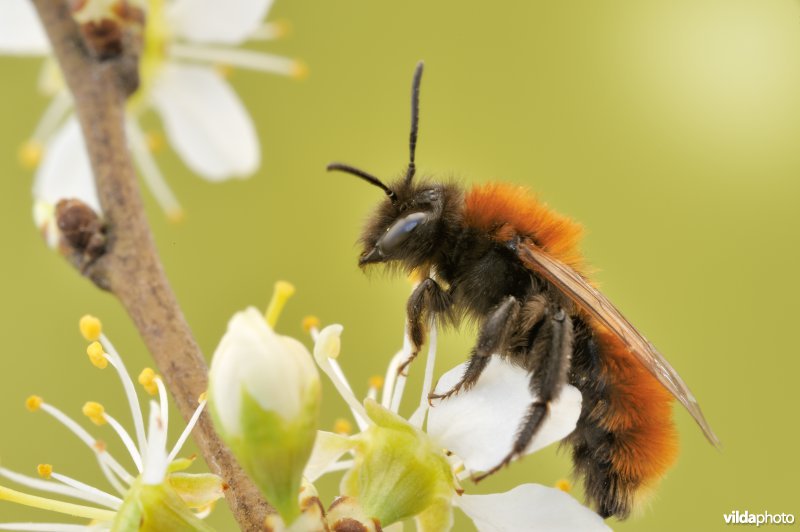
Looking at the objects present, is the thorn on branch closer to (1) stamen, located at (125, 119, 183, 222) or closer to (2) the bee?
(2) the bee

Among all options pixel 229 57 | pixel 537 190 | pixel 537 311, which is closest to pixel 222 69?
pixel 229 57

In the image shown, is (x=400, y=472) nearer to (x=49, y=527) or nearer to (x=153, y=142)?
(x=49, y=527)

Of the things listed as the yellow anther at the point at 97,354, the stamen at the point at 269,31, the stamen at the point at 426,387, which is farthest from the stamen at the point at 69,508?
the stamen at the point at 269,31

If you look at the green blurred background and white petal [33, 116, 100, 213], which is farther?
the green blurred background

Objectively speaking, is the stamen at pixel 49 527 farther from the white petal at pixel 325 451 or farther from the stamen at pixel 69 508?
the white petal at pixel 325 451

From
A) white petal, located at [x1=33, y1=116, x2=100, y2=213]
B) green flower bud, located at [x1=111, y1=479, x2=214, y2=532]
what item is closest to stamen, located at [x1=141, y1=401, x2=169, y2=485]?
green flower bud, located at [x1=111, y1=479, x2=214, y2=532]

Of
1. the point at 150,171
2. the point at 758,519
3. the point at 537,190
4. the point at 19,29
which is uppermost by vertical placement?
the point at 19,29

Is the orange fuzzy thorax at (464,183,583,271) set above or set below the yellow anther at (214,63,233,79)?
below
